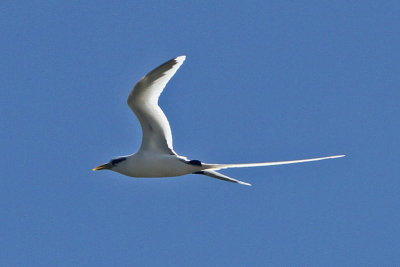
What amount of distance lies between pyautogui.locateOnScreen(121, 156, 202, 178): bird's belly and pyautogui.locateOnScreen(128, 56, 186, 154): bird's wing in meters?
0.28

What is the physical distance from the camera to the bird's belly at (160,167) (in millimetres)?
19031

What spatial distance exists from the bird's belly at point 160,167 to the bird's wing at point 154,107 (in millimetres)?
276

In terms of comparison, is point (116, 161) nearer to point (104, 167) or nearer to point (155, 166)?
point (104, 167)

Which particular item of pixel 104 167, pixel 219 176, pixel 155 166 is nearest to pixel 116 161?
pixel 104 167

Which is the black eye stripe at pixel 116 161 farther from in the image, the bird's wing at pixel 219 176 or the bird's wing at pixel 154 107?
the bird's wing at pixel 219 176

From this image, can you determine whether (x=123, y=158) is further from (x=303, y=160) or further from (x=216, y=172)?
(x=303, y=160)

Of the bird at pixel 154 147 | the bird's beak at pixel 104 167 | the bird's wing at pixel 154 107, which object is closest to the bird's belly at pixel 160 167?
the bird at pixel 154 147

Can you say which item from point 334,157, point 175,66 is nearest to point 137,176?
point 175,66

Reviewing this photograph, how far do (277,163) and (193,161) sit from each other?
7.11 ft

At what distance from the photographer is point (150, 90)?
18.5 m

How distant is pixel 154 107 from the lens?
62.2 ft

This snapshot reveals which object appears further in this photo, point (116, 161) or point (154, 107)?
point (116, 161)

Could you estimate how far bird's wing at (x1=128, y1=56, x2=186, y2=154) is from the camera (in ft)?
59.0

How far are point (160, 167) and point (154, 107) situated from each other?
145 centimetres
